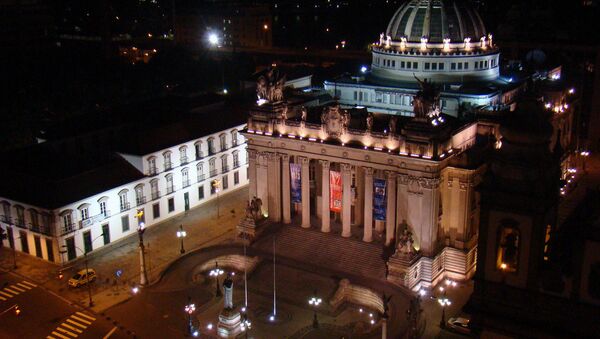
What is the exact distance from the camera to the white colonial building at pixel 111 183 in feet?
266

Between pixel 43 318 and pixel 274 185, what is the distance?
31083 mm

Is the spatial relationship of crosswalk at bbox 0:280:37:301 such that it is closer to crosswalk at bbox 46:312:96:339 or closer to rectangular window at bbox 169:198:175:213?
crosswalk at bbox 46:312:96:339

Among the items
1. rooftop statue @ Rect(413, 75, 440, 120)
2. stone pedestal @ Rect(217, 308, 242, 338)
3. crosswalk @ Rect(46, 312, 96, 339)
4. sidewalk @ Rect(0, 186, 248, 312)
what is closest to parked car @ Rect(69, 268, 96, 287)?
sidewalk @ Rect(0, 186, 248, 312)

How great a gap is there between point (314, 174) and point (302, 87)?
2772 cm

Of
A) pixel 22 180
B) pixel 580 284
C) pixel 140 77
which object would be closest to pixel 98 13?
pixel 140 77

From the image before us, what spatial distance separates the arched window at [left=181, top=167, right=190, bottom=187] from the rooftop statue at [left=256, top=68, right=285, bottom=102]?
19.5m

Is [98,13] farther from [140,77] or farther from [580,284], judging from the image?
[580,284]

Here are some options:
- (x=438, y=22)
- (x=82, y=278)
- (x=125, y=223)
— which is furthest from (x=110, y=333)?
(x=438, y=22)

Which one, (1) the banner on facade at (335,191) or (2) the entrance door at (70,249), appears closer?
(1) the banner on facade at (335,191)

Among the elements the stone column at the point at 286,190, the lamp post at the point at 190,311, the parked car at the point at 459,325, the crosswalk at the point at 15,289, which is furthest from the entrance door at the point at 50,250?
the parked car at the point at 459,325

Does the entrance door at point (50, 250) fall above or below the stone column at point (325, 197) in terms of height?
below

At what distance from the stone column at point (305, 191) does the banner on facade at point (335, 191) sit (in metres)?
3.33

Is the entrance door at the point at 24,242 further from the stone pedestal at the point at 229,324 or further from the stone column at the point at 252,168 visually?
the stone pedestal at the point at 229,324

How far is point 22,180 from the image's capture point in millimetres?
84125
